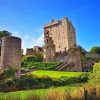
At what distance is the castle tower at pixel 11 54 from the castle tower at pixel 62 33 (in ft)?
166

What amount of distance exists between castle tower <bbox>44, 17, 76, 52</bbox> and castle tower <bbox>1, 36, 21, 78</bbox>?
5053cm

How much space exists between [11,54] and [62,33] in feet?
181

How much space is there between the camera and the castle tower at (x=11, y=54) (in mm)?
36406

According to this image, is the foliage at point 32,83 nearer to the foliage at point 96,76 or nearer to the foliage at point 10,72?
the foliage at point 10,72

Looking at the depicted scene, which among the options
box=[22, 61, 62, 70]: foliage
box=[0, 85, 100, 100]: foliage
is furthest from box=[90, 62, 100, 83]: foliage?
box=[22, 61, 62, 70]: foliage

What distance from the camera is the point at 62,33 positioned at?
298 feet

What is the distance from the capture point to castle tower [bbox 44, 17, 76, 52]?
88.7 m

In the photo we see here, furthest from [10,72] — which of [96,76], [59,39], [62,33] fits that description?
[59,39]

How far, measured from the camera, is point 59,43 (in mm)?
90812

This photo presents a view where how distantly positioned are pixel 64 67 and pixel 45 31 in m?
34.6

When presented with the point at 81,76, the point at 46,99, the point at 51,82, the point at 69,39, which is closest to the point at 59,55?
the point at 69,39

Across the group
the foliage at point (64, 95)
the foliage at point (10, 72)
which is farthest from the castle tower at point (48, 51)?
the foliage at point (64, 95)

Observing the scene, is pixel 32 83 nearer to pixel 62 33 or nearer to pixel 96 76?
pixel 96 76

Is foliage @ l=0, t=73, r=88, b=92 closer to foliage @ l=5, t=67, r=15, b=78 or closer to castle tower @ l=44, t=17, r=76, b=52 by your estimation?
foliage @ l=5, t=67, r=15, b=78
